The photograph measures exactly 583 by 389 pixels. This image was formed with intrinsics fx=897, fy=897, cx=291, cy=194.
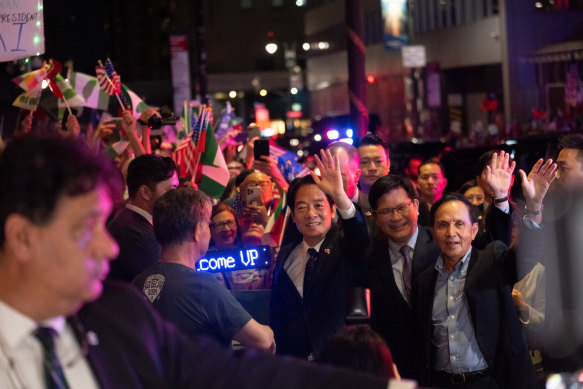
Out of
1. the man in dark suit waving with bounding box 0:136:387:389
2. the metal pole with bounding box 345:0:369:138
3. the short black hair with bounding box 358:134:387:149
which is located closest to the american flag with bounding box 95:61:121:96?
the metal pole with bounding box 345:0:369:138

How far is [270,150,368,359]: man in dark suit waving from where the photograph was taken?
5141 millimetres

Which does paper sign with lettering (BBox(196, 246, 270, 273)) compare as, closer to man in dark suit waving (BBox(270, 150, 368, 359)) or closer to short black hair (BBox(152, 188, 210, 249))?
man in dark suit waving (BBox(270, 150, 368, 359))

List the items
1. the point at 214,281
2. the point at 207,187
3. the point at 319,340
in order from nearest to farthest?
the point at 214,281 → the point at 319,340 → the point at 207,187

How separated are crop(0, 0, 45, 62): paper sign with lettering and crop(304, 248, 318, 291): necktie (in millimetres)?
2650

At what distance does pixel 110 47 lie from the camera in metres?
40.3

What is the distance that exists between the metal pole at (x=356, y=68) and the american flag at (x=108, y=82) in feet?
9.39

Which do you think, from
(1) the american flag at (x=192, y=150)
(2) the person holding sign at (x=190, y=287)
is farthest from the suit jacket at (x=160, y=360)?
(1) the american flag at (x=192, y=150)

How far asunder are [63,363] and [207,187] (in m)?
5.98

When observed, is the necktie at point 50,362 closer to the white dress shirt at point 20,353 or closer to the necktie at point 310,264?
the white dress shirt at point 20,353

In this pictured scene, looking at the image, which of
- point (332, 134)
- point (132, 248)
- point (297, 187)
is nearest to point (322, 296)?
point (297, 187)

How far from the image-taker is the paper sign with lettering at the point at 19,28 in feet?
21.0

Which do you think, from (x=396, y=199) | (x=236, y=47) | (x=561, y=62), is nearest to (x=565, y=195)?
(x=396, y=199)

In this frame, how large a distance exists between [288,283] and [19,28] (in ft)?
9.19

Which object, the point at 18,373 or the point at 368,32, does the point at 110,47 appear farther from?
the point at 18,373
